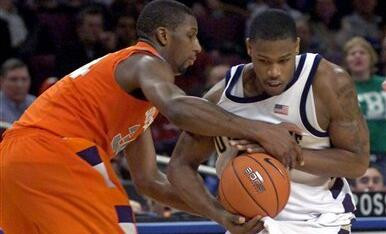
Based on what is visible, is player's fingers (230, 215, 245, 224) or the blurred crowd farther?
the blurred crowd

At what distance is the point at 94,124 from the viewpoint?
14.1 ft

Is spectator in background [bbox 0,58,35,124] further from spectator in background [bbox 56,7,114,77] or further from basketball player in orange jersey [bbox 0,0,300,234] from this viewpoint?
basketball player in orange jersey [bbox 0,0,300,234]

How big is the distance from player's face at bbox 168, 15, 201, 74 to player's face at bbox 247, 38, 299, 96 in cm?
36

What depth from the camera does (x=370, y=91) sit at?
293 inches

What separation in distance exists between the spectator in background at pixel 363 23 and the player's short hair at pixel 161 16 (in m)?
5.93

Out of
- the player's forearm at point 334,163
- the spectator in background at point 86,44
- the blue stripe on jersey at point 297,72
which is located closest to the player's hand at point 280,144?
the player's forearm at point 334,163

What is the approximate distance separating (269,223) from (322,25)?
6704 millimetres

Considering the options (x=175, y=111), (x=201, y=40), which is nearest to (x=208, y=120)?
(x=175, y=111)

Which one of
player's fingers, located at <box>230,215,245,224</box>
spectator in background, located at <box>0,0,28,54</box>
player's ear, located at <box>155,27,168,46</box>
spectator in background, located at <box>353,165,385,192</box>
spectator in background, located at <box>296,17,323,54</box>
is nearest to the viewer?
player's fingers, located at <box>230,215,245,224</box>

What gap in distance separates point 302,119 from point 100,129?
0.88 m

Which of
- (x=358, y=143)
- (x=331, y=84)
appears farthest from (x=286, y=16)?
(x=358, y=143)

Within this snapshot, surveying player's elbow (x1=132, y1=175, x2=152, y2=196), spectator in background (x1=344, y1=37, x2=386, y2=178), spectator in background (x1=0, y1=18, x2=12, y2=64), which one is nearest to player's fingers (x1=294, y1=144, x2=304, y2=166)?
player's elbow (x1=132, y1=175, x2=152, y2=196)

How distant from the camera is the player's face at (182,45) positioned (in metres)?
4.43

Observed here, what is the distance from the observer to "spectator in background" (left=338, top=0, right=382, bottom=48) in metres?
10.3
